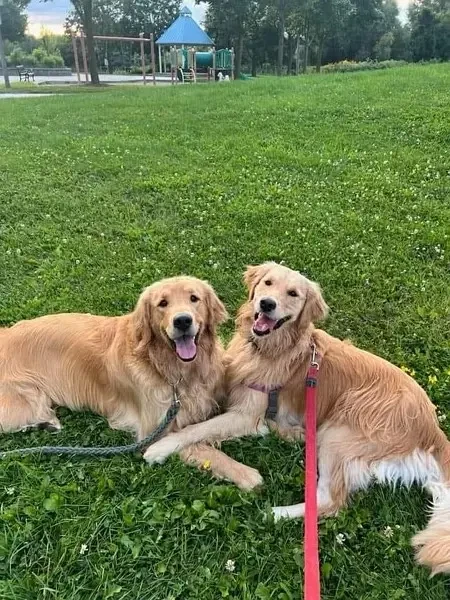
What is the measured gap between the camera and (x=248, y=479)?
319 centimetres

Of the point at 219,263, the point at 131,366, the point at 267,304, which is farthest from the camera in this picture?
the point at 219,263

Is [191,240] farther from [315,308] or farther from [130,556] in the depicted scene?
[130,556]

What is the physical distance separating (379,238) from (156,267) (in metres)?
2.63

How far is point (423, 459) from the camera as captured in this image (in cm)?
307

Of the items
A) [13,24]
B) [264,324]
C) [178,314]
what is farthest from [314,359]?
[13,24]

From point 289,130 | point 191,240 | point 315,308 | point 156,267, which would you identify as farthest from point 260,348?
point 289,130

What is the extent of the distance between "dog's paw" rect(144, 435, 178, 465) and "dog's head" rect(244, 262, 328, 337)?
0.86 m

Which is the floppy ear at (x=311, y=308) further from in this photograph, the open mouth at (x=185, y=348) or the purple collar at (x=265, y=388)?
the open mouth at (x=185, y=348)

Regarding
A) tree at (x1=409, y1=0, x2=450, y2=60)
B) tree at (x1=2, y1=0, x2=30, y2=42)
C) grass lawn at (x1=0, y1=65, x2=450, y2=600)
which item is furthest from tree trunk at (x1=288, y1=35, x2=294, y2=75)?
grass lawn at (x1=0, y1=65, x2=450, y2=600)

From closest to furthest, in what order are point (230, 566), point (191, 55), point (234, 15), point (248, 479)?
point (230, 566) < point (248, 479) < point (191, 55) < point (234, 15)

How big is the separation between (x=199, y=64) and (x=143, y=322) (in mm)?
37282

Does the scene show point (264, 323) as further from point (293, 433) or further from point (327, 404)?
point (293, 433)

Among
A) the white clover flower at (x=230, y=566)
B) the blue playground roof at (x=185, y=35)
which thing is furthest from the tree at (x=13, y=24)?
the white clover flower at (x=230, y=566)

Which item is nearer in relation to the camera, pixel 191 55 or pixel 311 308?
pixel 311 308
